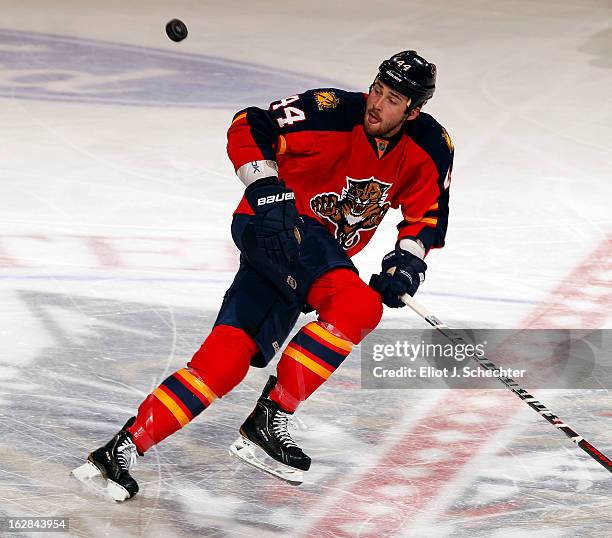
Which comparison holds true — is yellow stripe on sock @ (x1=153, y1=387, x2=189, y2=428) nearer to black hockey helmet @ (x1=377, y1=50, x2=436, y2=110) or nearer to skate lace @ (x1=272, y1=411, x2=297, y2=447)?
skate lace @ (x1=272, y1=411, x2=297, y2=447)

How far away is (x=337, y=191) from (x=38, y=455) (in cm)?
121

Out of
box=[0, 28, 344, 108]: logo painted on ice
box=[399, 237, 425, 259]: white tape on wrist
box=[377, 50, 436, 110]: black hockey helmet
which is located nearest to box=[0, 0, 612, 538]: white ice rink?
box=[0, 28, 344, 108]: logo painted on ice

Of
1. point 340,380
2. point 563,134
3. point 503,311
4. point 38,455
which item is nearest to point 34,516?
point 38,455

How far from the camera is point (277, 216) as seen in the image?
3.46m

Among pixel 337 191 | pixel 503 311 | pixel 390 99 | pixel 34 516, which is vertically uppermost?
pixel 390 99

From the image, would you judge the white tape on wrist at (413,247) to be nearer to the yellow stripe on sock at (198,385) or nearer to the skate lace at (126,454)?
the yellow stripe on sock at (198,385)

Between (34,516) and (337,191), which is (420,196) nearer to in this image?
(337,191)

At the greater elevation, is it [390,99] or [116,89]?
[390,99]

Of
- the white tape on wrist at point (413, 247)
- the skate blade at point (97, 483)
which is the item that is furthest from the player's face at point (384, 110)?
the skate blade at point (97, 483)

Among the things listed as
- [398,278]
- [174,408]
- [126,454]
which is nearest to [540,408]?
[398,278]

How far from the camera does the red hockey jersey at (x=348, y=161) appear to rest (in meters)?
3.69

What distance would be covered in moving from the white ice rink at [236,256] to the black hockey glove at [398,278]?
20.9 inches

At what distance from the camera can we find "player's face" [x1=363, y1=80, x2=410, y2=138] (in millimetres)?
3670

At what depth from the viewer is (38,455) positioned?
367cm
